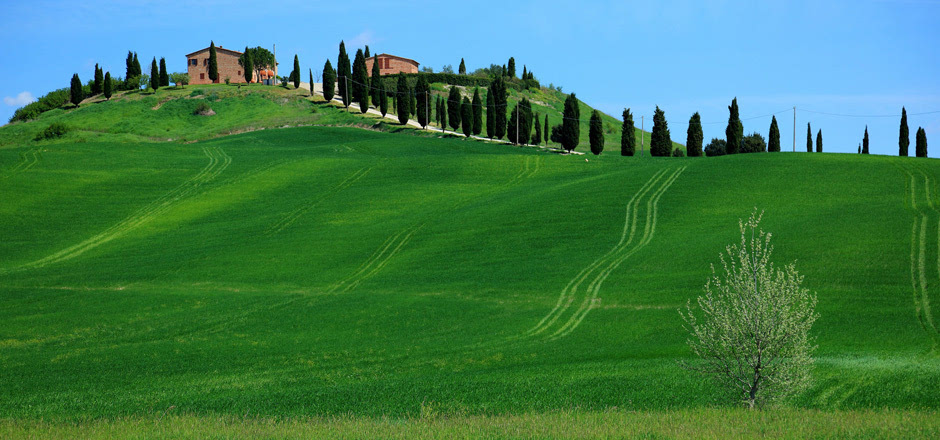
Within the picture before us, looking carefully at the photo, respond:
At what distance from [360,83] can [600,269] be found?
11192 centimetres

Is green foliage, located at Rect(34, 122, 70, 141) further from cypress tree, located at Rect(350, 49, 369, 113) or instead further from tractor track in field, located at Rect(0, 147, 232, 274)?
cypress tree, located at Rect(350, 49, 369, 113)

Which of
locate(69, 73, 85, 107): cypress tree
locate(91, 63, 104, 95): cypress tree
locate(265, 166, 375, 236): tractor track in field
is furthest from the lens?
locate(91, 63, 104, 95): cypress tree

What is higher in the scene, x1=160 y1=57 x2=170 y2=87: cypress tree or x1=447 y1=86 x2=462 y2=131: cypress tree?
x1=160 y1=57 x2=170 y2=87: cypress tree

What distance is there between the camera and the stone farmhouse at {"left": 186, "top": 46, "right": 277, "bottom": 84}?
629ft

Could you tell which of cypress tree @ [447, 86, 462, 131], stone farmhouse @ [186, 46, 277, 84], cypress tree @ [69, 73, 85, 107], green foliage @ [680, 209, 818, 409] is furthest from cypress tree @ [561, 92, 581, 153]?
cypress tree @ [69, 73, 85, 107]

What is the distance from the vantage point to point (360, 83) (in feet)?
504

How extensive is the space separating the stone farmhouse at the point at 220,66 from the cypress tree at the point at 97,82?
22747 mm

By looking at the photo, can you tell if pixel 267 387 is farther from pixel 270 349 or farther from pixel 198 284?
pixel 198 284

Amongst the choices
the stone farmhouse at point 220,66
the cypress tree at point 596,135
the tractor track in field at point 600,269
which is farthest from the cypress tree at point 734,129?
the stone farmhouse at point 220,66

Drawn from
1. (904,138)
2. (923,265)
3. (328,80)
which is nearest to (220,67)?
(328,80)

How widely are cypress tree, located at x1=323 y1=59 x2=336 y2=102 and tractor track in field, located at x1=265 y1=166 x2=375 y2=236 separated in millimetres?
72315

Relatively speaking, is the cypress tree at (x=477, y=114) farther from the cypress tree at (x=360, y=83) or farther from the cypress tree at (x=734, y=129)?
the cypress tree at (x=734, y=129)

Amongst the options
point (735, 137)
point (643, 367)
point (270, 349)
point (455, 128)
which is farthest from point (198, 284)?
point (455, 128)

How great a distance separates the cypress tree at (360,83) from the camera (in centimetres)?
15138
